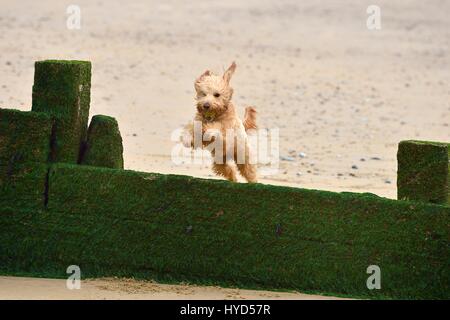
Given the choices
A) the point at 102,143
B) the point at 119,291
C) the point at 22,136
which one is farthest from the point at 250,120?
the point at 119,291

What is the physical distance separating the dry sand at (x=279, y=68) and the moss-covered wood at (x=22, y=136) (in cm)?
724

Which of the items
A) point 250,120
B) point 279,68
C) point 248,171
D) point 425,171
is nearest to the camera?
point 425,171

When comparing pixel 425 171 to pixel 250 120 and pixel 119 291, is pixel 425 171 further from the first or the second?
pixel 119 291

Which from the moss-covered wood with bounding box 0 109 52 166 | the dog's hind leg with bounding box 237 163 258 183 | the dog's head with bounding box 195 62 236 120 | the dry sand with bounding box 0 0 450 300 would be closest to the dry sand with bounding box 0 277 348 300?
the moss-covered wood with bounding box 0 109 52 166

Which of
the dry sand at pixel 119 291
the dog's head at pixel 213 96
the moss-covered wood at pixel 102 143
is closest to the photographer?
the dry sand at pixel 119 291

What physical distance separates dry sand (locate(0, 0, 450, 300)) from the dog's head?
21.6ft

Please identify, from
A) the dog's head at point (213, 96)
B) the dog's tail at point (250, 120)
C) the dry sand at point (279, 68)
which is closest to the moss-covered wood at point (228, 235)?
the dog's head at point (213, 96)

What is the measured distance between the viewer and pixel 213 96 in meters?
10.1

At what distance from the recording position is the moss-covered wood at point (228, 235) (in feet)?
30.4

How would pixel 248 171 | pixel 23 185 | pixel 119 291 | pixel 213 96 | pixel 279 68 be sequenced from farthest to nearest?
pixel 279 68
pixel 248 171
pixel 213 96
pixel 23 185
pixel 119 291

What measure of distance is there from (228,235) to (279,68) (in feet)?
54.9

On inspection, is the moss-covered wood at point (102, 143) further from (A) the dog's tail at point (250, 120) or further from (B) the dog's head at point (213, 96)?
(A) the dog's tail at point (250, 120)

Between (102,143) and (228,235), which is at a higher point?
(102,143)

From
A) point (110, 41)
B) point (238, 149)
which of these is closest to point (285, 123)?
point (110, 41)
